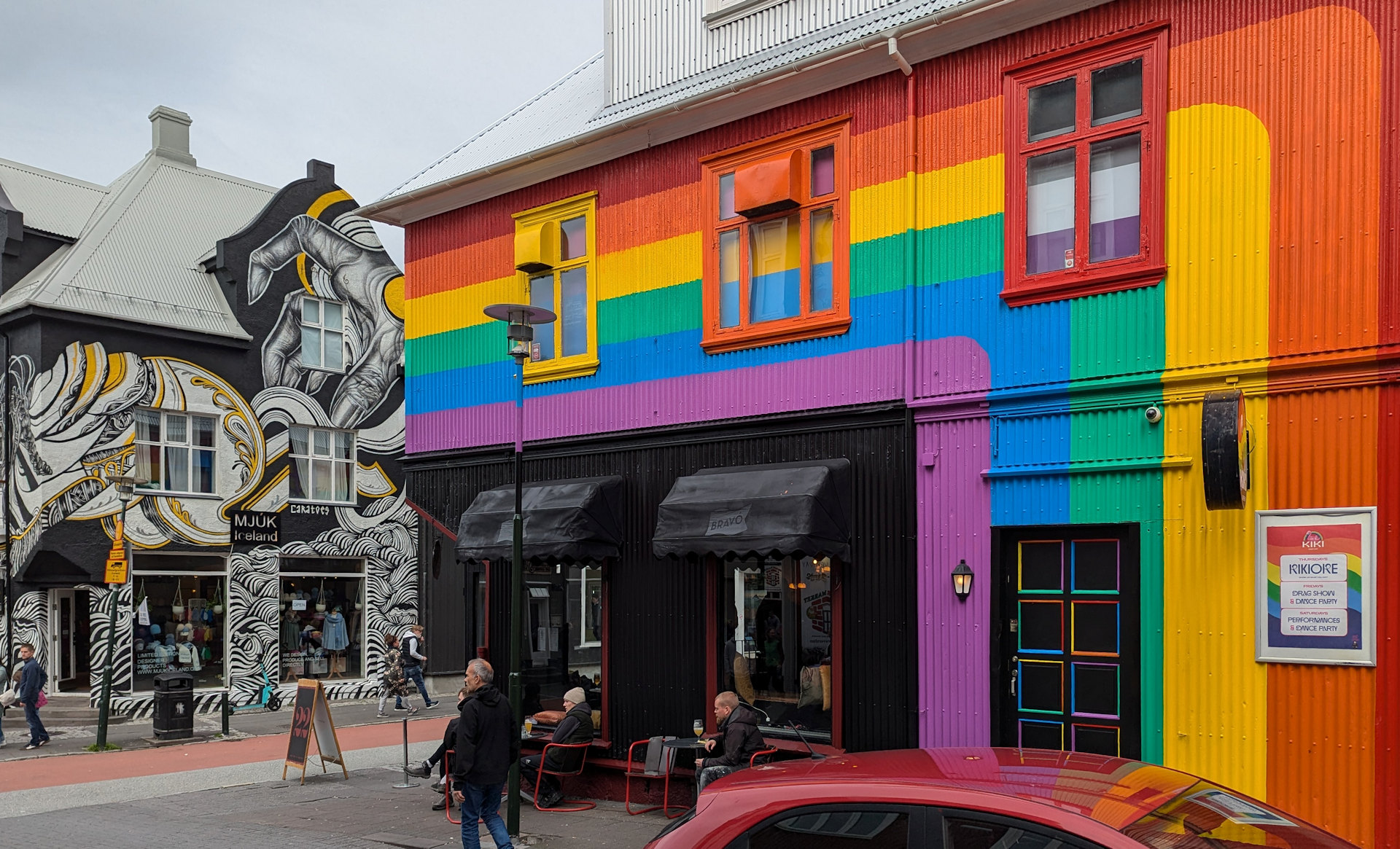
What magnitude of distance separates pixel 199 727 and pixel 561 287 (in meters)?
13.0

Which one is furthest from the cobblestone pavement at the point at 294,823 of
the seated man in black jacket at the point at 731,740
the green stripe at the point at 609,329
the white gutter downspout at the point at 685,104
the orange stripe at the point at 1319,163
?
the white gutter downspout at the point at 685,104

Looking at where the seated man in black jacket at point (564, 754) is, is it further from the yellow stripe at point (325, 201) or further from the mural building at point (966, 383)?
the yellow stripe at point (325, 201)

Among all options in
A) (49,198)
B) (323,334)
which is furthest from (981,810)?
(49,198)

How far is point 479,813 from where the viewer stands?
9094 mm

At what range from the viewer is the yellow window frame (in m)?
12.7

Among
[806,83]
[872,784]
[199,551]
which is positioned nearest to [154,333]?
[199,551]

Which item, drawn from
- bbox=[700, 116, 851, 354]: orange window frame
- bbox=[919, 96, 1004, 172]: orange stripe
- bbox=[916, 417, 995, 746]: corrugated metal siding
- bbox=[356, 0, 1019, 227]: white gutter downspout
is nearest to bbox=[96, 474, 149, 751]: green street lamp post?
bbox=[356, 0, 1019, 227]: white gutter downspout

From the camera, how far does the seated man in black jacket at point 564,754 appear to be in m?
11.6

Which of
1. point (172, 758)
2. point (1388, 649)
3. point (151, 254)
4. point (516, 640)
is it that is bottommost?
point (172, 758)

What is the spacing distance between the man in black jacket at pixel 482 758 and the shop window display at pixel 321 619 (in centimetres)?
1709

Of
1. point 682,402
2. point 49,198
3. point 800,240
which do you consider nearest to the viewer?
point 800,240

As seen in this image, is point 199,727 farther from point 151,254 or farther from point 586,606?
point 586,606

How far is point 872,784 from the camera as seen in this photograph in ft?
13.5

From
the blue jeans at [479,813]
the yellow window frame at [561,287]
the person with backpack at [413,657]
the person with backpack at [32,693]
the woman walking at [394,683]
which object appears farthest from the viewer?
the person with backpack at [413,657]
